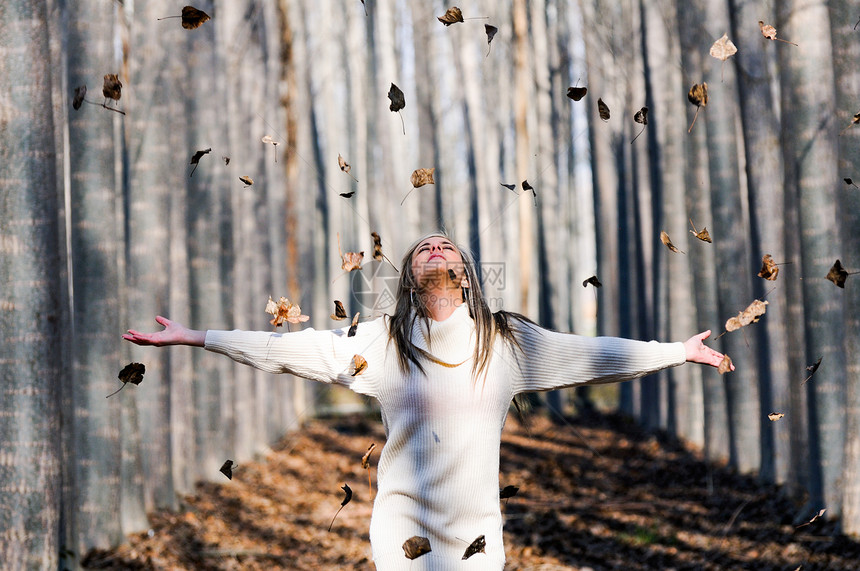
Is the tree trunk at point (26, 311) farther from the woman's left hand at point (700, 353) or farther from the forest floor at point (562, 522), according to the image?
the woman's left hand at point (700, 353)

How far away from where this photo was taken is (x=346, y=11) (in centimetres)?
2053

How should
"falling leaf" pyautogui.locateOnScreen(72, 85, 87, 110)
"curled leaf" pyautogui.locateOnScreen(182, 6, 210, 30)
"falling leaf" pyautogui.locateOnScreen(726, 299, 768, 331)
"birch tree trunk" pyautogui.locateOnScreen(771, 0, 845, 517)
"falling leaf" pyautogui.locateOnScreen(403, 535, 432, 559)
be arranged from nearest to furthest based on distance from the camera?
1. "falling leaf" pyautogui.locateOnScreen(403, 535, 432, 559)
2. "falling leaf" pyautogui.locateOnScreen(726, 299, 768, 331)
3. "curled leaf" pyautogui.locateOnScreen(182, 6, 210, 30)
4. "falling leaf" pyautogui.locateOnScreen(72, 85, 87, 110)
5. "birch tree trunk" pyautogui.locateOnScreen(771, 0, 845, 517)

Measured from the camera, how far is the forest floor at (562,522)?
17.8 ft

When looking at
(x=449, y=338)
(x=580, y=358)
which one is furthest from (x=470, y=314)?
(x=580, y=358)

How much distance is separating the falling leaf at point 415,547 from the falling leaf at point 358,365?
23.1 inches

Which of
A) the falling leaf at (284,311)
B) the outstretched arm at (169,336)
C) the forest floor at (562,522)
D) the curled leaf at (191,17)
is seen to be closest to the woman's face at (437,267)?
the falling leaf at (284,311)

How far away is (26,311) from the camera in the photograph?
3.78m

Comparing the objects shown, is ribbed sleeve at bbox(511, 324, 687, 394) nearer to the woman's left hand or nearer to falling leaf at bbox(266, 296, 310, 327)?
the woman's left hand

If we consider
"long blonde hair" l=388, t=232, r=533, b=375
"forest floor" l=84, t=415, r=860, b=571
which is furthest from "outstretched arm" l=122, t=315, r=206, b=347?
"forest floor" l=84, t=415, r=860, b=571

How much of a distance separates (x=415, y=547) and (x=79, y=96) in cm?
386

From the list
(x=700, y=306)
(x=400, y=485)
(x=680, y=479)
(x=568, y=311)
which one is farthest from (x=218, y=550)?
(x=568, y=311)

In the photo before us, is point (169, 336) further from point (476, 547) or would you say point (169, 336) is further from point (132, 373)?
point (476, 547)

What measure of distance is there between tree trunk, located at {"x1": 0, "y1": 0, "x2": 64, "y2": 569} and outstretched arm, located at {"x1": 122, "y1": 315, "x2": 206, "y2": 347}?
4.65ft

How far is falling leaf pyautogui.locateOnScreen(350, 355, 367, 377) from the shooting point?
277cm
